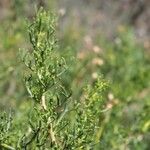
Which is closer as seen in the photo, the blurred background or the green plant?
the green plant

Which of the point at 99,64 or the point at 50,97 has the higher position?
the point at 99,64

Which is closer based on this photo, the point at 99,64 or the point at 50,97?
the point at 50,97

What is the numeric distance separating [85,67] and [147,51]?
1.73 m

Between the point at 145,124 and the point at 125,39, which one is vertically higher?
the point at 125,39

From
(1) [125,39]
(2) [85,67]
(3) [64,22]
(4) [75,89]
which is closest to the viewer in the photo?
(4) [75,89]

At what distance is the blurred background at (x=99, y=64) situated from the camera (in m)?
5.14

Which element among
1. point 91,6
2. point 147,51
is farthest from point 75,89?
point 91,6

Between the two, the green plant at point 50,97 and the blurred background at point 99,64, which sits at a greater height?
the blurred background at point 99,64

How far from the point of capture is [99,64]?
642 centimetres

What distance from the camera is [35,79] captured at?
3.27 metres

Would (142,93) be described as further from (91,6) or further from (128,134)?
(91,6)

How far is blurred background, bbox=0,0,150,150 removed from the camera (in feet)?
16.9

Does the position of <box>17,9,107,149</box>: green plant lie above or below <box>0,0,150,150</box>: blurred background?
below

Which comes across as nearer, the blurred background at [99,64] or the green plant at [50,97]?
the green plant at [50,97]
